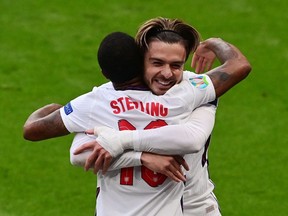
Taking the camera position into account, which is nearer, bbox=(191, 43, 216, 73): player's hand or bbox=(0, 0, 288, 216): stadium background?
bbox=(191, 43, 216, 73): player's hand

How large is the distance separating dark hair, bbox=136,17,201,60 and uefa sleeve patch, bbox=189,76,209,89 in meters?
0.15

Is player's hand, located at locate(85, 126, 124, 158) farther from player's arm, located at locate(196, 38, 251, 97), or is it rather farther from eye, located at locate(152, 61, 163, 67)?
player's arm, located at locate(196, 38, 251, 97)

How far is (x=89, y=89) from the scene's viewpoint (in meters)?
10.8

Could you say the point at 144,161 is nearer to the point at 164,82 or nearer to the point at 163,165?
the point at 163,165

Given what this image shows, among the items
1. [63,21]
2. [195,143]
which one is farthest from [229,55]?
[63,21]

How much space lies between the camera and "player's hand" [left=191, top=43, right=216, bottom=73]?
20.2 ft

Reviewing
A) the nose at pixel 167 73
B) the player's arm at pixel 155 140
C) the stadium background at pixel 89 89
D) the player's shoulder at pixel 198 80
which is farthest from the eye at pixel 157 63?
the stadium background at pixel 89 89

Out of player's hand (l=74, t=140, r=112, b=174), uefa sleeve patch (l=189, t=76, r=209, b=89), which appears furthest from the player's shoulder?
player's hand (l=74, t=140, r=112, b=174)

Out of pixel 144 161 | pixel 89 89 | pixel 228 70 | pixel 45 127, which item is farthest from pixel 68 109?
pixel 89 89

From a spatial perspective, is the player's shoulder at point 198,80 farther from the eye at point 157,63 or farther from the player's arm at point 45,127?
the player's arm at point 45,127

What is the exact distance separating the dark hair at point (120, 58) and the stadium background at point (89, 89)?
11.2 feet

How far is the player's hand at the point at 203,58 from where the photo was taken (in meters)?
6.16

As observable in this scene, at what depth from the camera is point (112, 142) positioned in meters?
5.43

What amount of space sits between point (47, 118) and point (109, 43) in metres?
0.60
